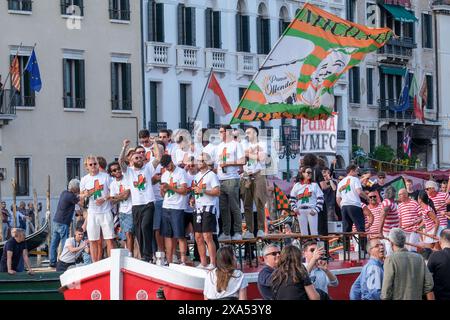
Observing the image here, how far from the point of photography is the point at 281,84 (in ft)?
95.5

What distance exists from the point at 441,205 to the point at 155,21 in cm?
2533

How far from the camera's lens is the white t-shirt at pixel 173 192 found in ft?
84.7

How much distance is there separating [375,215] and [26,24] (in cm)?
2301

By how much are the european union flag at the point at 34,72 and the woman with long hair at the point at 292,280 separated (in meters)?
29.5

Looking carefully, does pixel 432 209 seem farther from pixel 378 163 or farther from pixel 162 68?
pixel 378 163

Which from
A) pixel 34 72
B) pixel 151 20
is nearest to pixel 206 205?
pixel 34 72

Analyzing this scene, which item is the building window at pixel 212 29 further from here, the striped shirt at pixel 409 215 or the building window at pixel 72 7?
the striped shirt at pixel 409 215

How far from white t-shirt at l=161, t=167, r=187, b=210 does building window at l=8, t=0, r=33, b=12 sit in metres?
25.2

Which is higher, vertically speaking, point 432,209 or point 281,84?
point 281,84

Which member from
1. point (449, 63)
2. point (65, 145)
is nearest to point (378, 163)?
point (449, 63)

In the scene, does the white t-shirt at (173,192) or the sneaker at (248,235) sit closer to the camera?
the white t-shirt at (173,192)

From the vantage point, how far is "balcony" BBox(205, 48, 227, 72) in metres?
57.8

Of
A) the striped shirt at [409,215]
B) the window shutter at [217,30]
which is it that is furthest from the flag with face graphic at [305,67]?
the window shutter at [217,30]

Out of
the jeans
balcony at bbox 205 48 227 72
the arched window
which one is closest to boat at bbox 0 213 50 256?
the jeans
